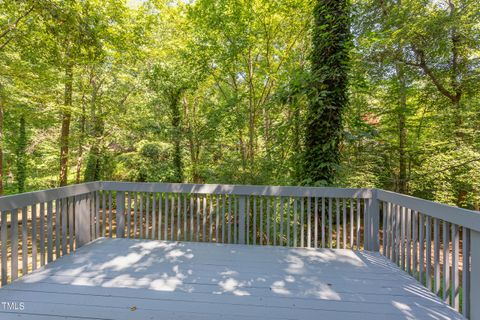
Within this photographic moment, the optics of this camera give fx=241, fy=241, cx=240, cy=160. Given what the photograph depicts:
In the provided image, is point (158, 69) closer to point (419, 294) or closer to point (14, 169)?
point (419, 294)

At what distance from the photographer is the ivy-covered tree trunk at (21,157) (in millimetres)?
10594

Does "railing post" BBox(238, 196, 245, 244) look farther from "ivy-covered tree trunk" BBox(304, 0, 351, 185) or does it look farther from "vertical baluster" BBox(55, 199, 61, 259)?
"vertical baluster" BBox(55, 199, 61, 259)

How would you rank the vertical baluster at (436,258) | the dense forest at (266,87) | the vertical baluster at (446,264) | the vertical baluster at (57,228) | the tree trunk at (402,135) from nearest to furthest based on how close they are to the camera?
the vertical baluster at (446,264) < the vertical baluster at (436,258) < the vertical baluster at (57,228) < the dense forest at (266,87) < the tree trunk at (402,135)

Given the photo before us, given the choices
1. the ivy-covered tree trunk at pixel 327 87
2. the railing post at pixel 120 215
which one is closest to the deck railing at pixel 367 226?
the railing post at pixel 120 215

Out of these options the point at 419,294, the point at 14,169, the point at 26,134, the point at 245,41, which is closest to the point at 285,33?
the point at 245,41

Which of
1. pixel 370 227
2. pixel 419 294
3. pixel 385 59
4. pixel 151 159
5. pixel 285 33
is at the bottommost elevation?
pixel 419 294

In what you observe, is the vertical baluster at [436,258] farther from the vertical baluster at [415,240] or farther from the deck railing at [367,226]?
the vertical baluster at [415,240]

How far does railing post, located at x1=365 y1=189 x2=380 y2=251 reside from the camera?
298 centimetres

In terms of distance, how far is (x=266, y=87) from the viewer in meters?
6.36

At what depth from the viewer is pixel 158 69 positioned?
7.45 meters

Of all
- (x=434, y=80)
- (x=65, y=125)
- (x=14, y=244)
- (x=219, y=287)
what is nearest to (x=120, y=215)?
(x=14, y=244)

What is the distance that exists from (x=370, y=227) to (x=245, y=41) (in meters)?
4.53

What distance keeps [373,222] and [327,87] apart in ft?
6.92

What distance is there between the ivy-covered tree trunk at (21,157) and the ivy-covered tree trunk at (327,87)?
1194 centimetres
